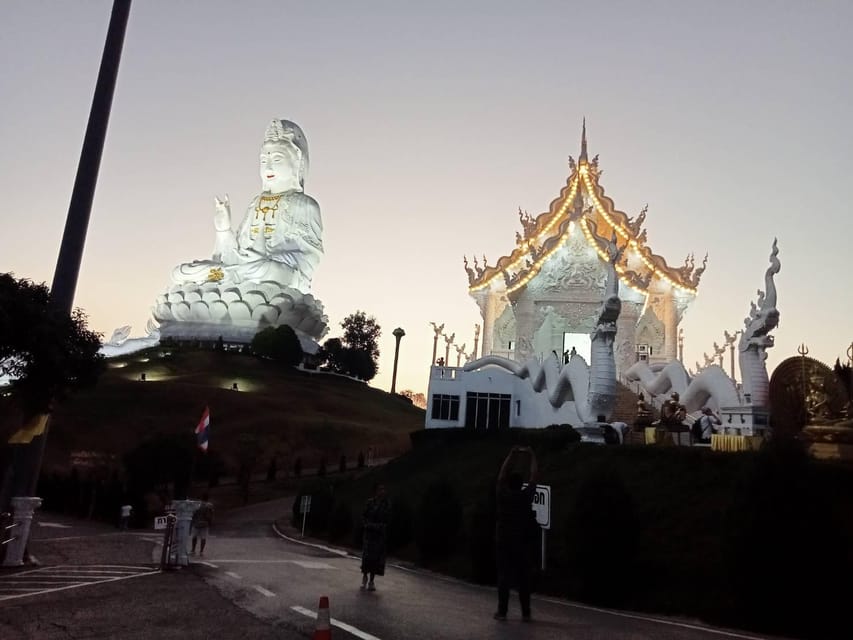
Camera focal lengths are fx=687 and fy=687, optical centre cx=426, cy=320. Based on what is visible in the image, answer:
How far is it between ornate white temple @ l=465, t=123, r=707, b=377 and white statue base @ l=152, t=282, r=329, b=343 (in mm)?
31910

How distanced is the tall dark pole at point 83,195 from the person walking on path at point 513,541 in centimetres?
769

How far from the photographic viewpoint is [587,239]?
35.1 metres

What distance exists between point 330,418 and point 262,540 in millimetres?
33095

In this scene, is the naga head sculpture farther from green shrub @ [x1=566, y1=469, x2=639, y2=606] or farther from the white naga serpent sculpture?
green shrub @ [x1=566, y1=469, x2=639, y2=606]

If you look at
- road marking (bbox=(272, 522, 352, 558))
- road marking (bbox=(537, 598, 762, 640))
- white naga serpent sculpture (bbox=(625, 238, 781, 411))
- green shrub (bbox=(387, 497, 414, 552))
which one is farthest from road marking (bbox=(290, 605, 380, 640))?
white naga serpent sculpture (bbox=(625, 238, 781, 411))

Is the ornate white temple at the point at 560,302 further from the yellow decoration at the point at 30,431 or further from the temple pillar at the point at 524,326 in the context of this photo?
the yellow decoration at the point at 30,431

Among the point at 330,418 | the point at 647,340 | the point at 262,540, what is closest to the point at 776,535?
the point at 262,540

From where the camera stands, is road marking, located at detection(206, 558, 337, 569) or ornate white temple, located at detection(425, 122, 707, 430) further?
ornate white temple, located at detection(425, 122, 707, 430)

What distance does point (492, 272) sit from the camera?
38.3 metres

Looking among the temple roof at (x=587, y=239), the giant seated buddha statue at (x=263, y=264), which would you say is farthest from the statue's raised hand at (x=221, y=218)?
the temple roof at (x=587, y=239)

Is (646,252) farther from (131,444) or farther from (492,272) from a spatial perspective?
(131,444)

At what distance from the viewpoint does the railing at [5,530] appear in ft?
34.6

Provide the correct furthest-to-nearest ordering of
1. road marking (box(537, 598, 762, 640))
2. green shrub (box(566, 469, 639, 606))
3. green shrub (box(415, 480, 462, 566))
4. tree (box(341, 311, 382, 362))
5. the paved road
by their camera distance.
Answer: tree (box(341, 311, 382, 362)) → green shrub (box(415, 480, 462, 566)) → green shrub (box(566, 469, 639, 606)) → road marking (box(537, 598, 762, 640)) → the paved road

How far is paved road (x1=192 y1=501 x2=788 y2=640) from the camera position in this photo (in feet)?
21.0
